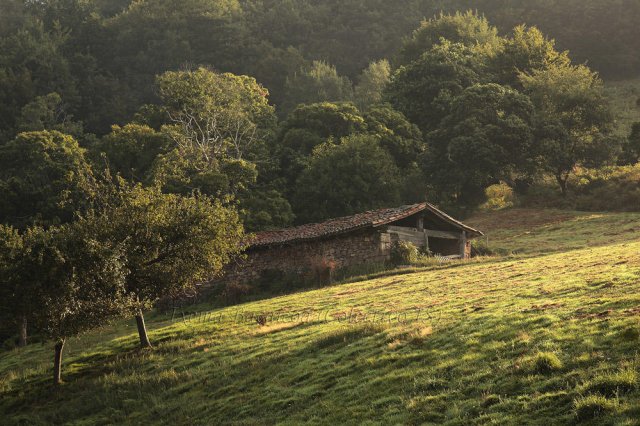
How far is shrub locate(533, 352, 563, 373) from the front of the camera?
56.9 ft

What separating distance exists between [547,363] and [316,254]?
30742 mm

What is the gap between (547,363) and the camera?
1747cm

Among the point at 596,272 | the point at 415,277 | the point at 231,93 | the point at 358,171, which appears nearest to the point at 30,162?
the point at 231,93

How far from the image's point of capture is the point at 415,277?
132 feet

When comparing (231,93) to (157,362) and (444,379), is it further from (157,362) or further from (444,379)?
(444,379)

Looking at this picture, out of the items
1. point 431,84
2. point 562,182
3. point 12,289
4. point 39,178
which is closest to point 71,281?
point 12,289

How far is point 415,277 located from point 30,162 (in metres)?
41.9

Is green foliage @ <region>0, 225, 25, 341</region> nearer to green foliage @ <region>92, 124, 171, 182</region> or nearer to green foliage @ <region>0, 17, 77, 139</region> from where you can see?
green foliage @ <region>92, 124, 171, 182</region>

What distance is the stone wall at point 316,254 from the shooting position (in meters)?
47.2

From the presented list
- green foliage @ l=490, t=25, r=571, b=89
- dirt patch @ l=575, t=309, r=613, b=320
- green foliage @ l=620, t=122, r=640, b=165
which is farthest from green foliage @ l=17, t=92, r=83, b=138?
dirt patch @ l=575, t=309, r=613, b=320

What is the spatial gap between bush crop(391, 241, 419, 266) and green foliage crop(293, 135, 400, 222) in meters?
18.6

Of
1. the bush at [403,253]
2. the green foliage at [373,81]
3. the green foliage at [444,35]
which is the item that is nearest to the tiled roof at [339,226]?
the bush at [403,253]

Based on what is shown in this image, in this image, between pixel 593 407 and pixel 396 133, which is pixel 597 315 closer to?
pixel 593 407

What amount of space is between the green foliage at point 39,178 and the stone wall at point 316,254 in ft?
59.1
